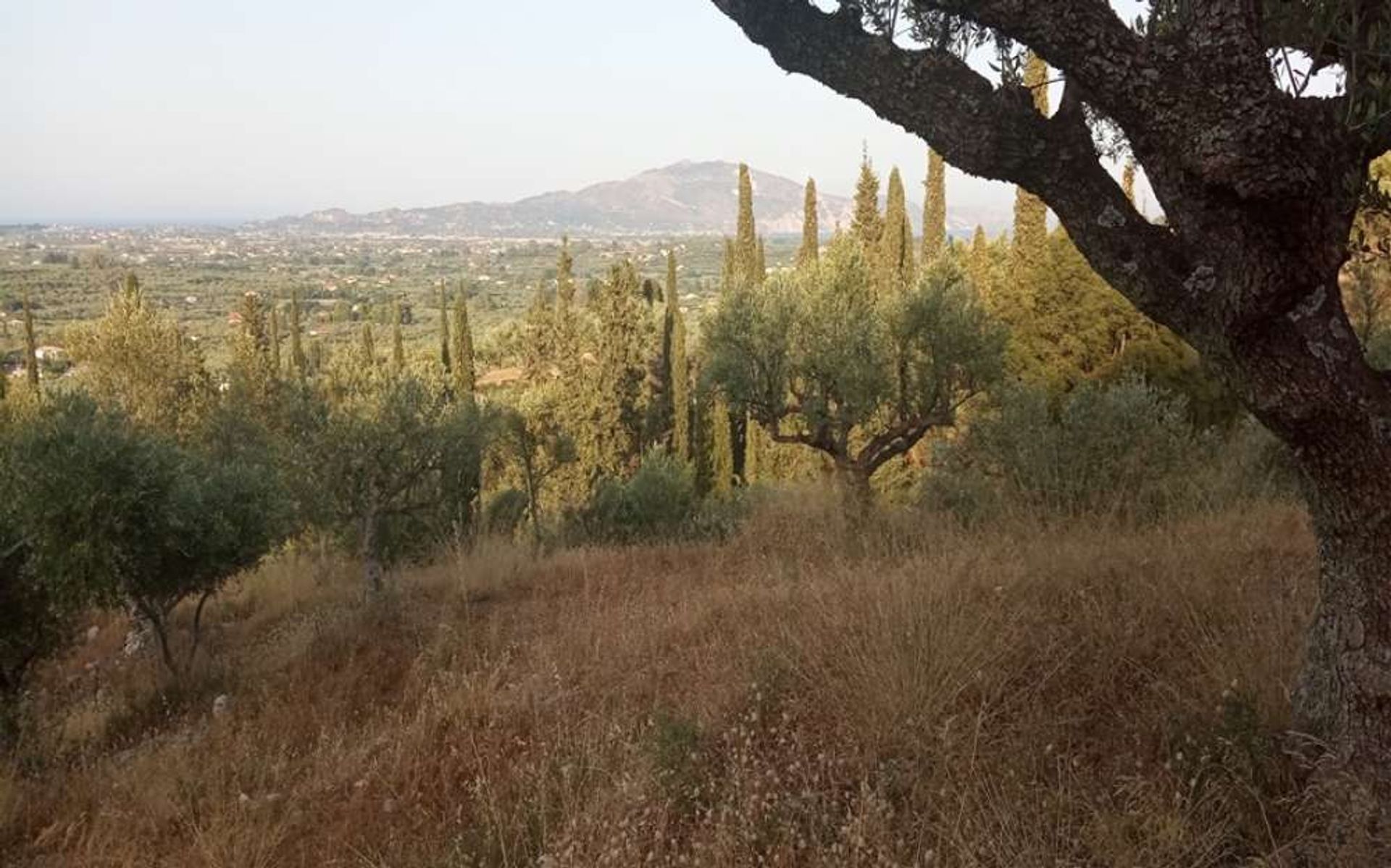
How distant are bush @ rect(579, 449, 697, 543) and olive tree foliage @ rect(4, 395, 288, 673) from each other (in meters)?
7.72

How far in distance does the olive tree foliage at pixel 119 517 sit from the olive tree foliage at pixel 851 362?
7.50 metres

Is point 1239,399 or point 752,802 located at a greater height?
point 1239,399

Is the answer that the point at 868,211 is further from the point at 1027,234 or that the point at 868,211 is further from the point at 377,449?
the point at 377,449

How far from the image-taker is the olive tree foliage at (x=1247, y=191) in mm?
2334

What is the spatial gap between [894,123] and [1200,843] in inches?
98.9

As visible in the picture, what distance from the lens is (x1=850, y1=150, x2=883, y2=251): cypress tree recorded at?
3894 centimetres

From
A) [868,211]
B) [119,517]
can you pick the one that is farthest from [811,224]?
[119,517]

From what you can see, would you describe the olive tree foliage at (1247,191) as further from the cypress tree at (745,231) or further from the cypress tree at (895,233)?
the cypress tree at (745,231)

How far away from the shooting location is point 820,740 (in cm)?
355

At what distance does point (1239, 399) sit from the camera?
264 centimetres

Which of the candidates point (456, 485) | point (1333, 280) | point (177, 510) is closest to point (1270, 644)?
point (1333, 280)

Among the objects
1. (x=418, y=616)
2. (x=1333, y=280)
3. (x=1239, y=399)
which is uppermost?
(x=1333, y=280)

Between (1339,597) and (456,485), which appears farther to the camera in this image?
(456,485)

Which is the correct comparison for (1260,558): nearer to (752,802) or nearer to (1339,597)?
(1339,597)
